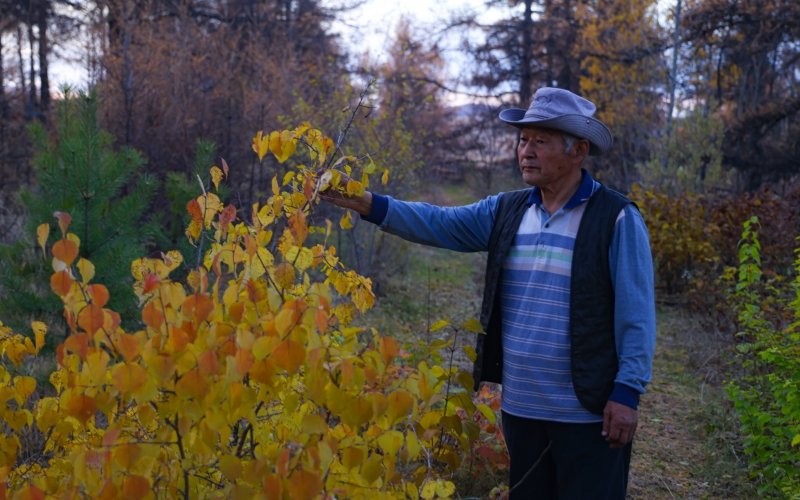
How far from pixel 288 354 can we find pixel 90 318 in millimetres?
372

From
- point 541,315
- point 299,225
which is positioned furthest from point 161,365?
point 541,315

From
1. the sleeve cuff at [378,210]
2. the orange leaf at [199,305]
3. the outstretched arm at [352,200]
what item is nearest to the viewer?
the orange leaf at [199,305]

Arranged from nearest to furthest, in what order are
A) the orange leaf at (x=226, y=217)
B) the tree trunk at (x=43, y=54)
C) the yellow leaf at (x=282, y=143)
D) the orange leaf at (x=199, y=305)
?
the orange leaf at (x=199, y=305), the orange leaf at (x=226, y=217), the yellow leaf at (x=282, y=143), the tree trunk at (x=43, y=54)

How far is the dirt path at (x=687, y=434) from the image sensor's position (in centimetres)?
410

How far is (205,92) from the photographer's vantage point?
31.7ft

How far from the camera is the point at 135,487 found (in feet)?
4.74

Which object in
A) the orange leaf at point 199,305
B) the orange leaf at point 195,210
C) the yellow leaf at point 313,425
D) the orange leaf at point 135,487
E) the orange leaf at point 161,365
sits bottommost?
the orange leaf at point 135,487

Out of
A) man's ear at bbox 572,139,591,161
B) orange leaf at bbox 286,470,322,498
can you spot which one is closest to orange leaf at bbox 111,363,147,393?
orange leaf at bbox 286,470,322,498

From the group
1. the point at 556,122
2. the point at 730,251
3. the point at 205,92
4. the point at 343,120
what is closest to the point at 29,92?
the point at 205,92

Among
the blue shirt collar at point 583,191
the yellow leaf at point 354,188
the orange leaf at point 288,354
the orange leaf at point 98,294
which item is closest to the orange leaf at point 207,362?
the orange leaf at point 288,354

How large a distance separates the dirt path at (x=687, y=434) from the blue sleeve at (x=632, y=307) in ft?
6.77

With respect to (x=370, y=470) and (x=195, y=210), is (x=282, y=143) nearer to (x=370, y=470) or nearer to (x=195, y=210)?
(x=195, y=210)

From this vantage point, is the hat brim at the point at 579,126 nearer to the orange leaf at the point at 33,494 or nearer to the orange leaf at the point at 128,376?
the orange leaf at the point at 128,376

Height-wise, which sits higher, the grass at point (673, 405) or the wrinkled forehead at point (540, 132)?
the wrinkled forehead at point (540, 132)
